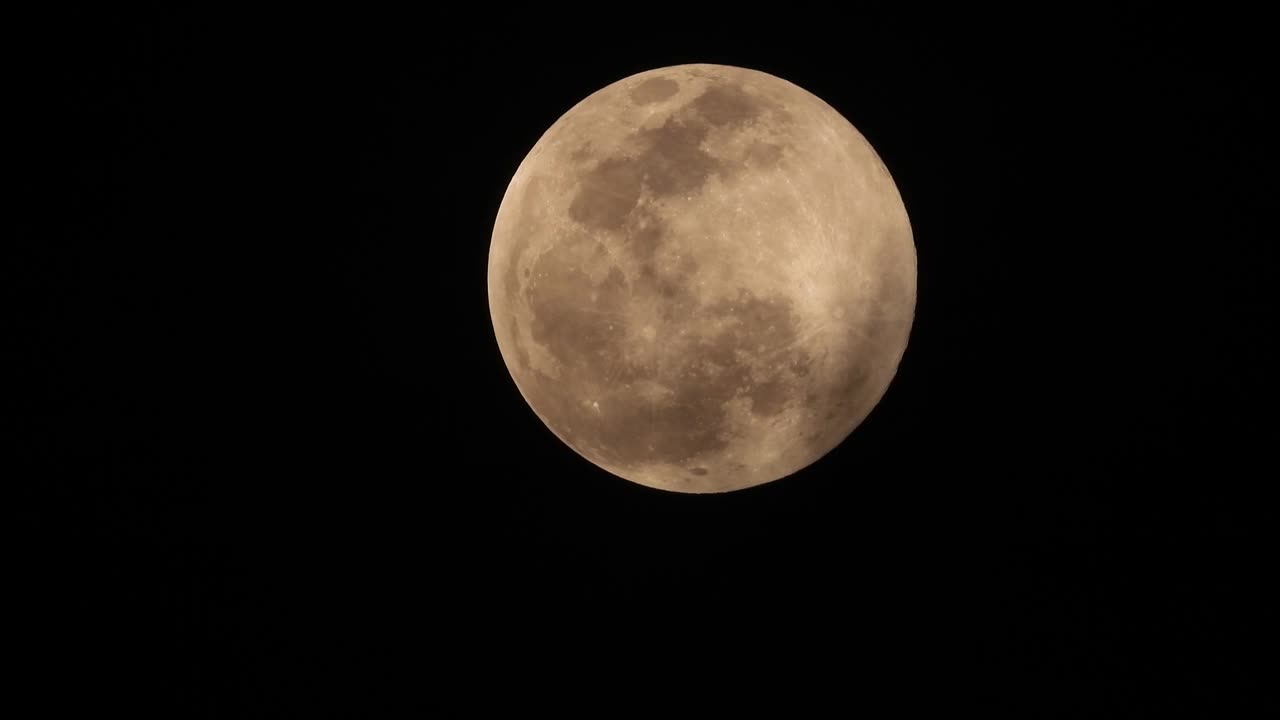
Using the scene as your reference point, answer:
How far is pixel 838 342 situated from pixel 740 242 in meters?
0.66

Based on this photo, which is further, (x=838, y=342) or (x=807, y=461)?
(x=807, y=461)

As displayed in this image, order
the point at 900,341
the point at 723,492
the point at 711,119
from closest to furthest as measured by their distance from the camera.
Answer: the point at 711,119 → the point at 900,341 → the point at 723,492

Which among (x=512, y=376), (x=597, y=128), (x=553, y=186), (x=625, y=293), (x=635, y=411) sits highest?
(x=597, y=128)

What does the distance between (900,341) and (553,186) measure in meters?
1.84

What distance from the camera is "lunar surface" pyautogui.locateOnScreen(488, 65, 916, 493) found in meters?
3.17

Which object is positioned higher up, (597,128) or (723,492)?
(597,128)

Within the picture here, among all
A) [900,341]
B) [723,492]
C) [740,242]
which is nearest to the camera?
[740,242]

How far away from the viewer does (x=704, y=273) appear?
314 cm

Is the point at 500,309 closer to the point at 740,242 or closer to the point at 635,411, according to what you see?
the point at 635,411

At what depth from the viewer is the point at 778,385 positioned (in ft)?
11.0

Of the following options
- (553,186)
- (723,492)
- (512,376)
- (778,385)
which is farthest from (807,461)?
(553,186)

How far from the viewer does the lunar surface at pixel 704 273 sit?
317 cm

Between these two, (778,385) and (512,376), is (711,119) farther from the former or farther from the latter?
(512,376)

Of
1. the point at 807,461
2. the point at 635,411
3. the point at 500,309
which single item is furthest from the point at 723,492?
the point at 500,309
